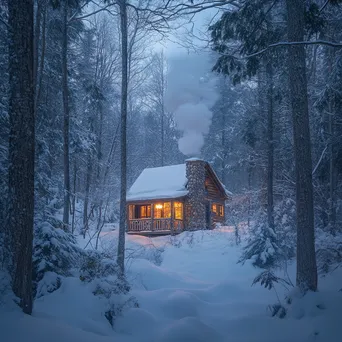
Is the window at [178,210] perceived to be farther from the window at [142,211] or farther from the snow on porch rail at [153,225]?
the window at [142,211]

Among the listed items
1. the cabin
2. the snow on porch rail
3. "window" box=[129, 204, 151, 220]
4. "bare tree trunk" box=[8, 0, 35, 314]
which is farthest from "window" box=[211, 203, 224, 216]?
"bare tree trunk" box=[8, 0, 35, 314]

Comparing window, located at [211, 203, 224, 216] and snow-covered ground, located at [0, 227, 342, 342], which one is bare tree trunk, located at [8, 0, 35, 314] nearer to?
snow-covered ground, located at [0, 227, 342, 342]

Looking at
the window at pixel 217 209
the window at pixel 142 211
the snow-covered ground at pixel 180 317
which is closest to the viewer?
the snow-covered ground at pixel 180 317

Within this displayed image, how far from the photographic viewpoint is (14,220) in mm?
5199

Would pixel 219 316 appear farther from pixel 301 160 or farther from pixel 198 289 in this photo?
pixel 301 160

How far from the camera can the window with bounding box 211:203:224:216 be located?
30089mm

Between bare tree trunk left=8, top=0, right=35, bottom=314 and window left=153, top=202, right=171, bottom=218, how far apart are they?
71.6ft

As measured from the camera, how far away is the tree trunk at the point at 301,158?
25.2ft

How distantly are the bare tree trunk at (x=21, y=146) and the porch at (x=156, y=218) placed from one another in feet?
65.2

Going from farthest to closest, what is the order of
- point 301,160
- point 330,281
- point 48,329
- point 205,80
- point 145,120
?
point 145,120, point 205,80, point 330,281, point 301,160, point 48,329

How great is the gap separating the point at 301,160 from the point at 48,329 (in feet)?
20.1

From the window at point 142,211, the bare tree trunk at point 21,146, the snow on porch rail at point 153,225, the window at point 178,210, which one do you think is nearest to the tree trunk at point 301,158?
the bare tree trunk at point 21,146

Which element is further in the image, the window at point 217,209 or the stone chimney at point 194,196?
the window at point 217,209

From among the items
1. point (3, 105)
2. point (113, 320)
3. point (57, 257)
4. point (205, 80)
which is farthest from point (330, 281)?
point (205, 80)
